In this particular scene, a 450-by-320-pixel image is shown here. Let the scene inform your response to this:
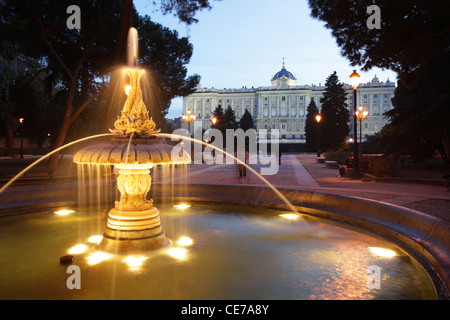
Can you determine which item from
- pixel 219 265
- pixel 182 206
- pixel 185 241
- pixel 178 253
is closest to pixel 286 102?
pixel 182 206

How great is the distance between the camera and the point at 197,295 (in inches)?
157

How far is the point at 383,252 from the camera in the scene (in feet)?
18.1

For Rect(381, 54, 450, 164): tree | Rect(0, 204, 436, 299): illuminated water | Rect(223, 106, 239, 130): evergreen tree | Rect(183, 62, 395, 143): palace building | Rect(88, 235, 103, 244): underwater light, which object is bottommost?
Rect(0, 204, 436, 299): illuminated water

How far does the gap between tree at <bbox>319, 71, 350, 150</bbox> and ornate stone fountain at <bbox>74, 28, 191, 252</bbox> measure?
4417cm

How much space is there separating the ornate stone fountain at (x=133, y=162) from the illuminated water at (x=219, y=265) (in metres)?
0.39

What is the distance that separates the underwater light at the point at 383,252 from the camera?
212 inches

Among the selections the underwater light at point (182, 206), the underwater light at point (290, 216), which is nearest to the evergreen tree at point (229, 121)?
the underwater light at point (182, 206)

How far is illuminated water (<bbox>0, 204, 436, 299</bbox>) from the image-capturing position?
162 inches

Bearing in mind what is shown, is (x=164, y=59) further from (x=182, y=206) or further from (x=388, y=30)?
(x=182, y=206)

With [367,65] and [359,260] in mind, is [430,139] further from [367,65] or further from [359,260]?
[359,260]

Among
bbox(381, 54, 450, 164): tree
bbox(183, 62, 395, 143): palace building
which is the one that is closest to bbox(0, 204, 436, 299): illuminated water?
bbox(381, 54, 450, 164): tree

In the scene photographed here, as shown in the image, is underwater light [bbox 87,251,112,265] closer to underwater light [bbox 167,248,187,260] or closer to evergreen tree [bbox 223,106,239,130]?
underwater light [bbox 167,248,187,260]

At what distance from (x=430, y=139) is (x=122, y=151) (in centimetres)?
1679
